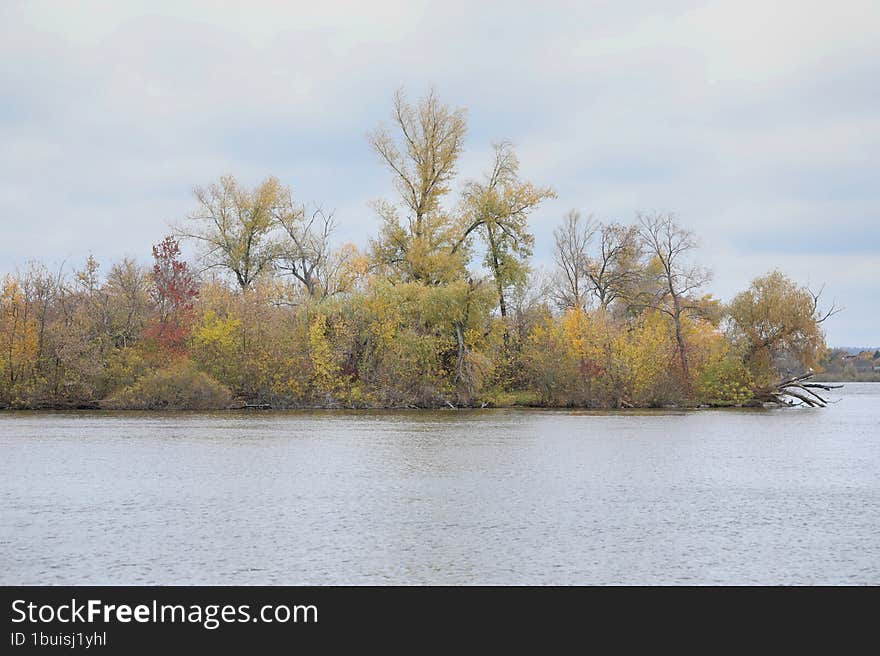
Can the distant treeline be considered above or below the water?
above

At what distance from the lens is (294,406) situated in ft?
153

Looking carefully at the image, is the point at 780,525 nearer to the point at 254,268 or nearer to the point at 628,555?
the point at 628,555

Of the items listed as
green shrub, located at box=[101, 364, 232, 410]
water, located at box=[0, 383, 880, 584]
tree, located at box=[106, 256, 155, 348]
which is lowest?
water, located at box=[0, 383, 880, 584]

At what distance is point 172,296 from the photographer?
4997 centimetres

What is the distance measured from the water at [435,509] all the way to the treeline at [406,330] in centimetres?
1797

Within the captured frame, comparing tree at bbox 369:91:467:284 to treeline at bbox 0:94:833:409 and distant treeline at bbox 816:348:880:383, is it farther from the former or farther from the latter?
distant treeline at bbox 816:348:880:383

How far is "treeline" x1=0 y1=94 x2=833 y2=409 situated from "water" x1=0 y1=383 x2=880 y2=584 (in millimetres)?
17974

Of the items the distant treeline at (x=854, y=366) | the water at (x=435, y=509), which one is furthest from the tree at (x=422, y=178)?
the distant treeline at (x=854, y=366)

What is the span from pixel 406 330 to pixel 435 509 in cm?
3434

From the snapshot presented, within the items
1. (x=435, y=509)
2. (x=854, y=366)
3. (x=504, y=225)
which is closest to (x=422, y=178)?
(x=504, y=225)

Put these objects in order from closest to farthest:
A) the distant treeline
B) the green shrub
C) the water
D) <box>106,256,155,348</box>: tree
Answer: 1. the water
2. the green shrub
3. <box>106,256,155,348</box>: tree
4. the distant treeline

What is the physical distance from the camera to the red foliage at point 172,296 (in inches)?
1858

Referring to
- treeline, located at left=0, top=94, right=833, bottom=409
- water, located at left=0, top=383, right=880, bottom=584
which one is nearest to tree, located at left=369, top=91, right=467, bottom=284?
treeline, located at left=0, top=94, right=833, bottom=409

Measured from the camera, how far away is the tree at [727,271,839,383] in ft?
162
